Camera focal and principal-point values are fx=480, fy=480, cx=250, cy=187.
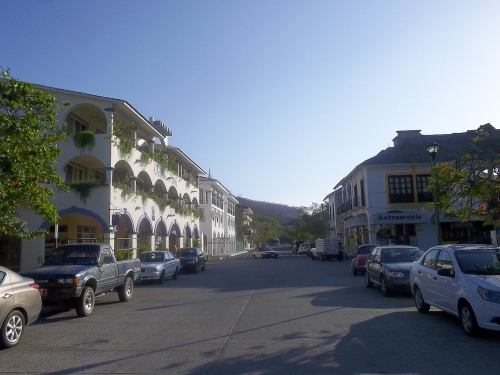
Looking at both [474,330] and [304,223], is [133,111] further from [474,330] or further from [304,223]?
[304,223]

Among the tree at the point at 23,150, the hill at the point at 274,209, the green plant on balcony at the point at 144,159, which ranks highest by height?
the hill at the point at 274,209

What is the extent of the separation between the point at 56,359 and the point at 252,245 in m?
107

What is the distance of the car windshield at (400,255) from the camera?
51.2 ft

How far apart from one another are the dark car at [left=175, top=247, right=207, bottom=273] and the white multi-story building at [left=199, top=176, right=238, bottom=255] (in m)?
20.3

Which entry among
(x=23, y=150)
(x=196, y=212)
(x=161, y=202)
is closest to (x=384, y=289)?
(x=23, y=150)

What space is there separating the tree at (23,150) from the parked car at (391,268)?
985 cm

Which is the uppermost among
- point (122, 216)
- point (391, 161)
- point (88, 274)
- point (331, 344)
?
point (391, 161)

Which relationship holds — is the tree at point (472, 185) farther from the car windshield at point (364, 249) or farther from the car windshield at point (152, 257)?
the car windshield at point (152, 257)

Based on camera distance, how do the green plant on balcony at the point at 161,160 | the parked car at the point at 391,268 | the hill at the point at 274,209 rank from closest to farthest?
the parked car at the point at 391,268 → the green plant on balcony at the point at 161,160 → the hill at the point at 274,209

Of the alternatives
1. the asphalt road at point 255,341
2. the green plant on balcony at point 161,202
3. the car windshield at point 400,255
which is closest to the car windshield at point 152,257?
the asphalt road at point 255,341

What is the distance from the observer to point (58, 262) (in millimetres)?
13164

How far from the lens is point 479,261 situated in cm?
996

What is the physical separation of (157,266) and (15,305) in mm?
12646

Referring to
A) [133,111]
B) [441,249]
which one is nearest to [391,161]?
[133,111]
